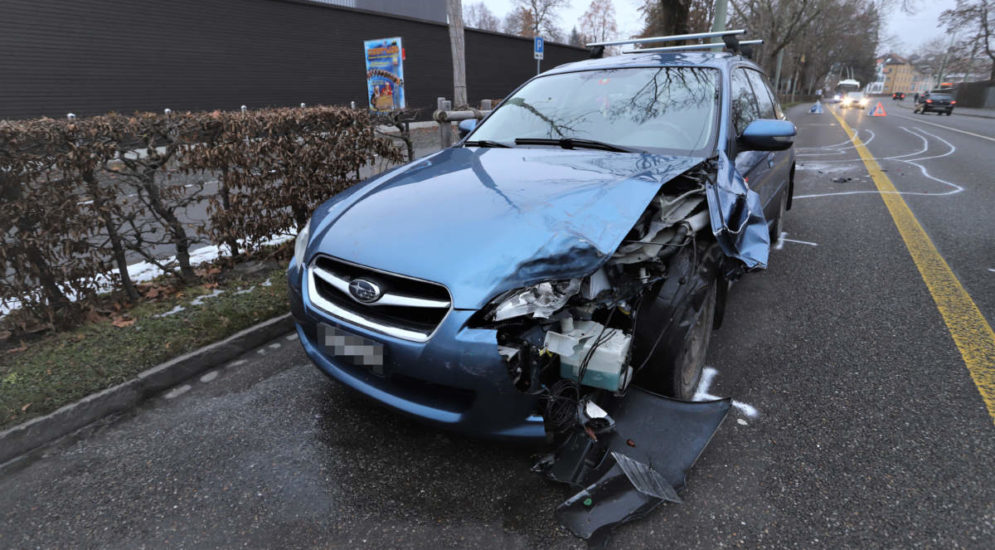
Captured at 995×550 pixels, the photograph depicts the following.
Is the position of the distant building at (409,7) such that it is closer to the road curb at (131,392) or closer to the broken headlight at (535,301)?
the road curb at (131,392)

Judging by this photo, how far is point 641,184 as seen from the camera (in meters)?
2.36

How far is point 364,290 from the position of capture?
6.76ft

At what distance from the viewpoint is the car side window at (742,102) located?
333 centimetres

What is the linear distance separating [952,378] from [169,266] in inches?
211

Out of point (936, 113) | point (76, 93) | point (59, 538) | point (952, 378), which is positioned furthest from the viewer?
point (936, 113)

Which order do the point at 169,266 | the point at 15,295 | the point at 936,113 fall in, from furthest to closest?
the point at 936,113
the point at 169,266
the point at 15,295

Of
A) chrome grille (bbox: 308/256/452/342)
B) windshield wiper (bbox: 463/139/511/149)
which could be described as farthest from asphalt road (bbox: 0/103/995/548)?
windshield wiper (bbox: 463/139/511/149)

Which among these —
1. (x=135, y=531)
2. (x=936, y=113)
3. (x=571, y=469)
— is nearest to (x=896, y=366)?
(x=571, y=469)

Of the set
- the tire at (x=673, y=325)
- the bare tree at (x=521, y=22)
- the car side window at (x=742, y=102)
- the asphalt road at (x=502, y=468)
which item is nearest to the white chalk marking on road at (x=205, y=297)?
the asphalt road at (x=502, y=468)

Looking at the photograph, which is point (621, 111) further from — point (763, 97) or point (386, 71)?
point (386, 71)

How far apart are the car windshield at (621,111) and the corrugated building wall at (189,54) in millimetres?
15949

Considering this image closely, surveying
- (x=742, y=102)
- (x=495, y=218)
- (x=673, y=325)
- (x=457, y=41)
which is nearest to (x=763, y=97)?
(x=742, y=102)

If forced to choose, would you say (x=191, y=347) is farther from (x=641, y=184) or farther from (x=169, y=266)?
(x=641, y=184)

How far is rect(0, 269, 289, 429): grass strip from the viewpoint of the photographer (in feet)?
8.88
